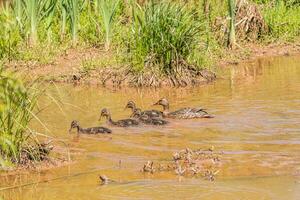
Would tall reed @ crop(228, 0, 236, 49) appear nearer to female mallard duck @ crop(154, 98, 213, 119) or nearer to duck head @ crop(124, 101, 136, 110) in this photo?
duck head @ crop(124, 101, 136, 110)

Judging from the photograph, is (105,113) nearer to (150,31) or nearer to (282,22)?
(150,31)

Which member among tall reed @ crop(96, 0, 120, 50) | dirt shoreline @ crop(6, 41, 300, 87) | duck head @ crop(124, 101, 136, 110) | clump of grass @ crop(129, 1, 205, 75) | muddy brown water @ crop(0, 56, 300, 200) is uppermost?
tall reed @ crop(96, 0, 120, 50)

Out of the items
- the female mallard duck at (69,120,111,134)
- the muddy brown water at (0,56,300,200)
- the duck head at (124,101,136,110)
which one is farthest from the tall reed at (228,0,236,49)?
the female mallard duck at (69,120,111,134)

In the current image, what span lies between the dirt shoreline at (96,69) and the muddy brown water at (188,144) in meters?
0.40

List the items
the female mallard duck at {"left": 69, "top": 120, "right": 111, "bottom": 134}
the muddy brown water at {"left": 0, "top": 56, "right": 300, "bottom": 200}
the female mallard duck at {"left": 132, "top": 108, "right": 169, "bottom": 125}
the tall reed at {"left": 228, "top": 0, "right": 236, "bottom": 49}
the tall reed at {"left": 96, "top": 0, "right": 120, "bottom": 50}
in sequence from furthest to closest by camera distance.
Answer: the tall reed at {"left": 228, "top": 0, "right": 236, "bottom": 49} → the tall reed at {"left": 96, "top": 0, "right": 120, "bottom": 50} → the female mallard duck at {"left": 132, "top": 108, "right": 169, "bottom": 125} → the female mallard duck at {"left": 69, "top": 120, "right": 111, "bottom": 134} → the muddy brown water at {"left": 0, "top": 56, "right": 300, "bottom": 200}

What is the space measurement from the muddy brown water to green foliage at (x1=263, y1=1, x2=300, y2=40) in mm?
4709

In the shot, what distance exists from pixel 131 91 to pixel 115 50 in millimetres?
2979

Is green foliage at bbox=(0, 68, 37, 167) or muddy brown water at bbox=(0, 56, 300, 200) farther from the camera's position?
green foliage at bbox=(0, 68, 37, 167)

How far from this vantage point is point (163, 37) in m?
14.6

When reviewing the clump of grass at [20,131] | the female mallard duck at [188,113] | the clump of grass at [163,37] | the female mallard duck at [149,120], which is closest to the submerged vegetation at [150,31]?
the clump of grass at [163,37]

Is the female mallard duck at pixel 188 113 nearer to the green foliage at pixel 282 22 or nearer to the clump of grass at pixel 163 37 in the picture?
the clump of grass at pixel 163 37

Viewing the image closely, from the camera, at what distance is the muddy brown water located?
7984mm

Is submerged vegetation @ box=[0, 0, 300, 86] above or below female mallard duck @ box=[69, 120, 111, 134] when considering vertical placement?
above

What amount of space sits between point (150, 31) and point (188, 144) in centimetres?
481
